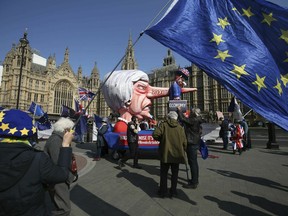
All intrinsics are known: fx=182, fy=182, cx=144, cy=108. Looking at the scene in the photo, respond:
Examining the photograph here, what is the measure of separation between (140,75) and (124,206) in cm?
560

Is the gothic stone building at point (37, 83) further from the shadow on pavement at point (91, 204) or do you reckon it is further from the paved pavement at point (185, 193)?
the shadow on pavement at point (91, 204)

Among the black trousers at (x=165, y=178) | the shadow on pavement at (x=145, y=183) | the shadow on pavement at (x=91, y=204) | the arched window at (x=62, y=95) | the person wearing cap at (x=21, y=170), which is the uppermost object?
the arched window at (x=62, y=95)

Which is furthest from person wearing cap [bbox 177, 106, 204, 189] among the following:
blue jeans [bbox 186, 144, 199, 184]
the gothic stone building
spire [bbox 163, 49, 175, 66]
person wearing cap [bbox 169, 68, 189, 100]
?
spire [bbox 163, 49, 175, 66]

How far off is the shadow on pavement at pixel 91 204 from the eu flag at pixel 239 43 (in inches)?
109

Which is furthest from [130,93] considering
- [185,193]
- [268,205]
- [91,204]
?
[268,205]

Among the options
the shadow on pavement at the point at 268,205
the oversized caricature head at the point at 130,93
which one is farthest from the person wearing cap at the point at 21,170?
the oversized caricature head at the point at 130,93

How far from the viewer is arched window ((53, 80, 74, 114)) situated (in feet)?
182

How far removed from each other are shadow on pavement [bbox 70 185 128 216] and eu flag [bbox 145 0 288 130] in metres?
2.78

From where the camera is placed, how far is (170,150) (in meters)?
3.60

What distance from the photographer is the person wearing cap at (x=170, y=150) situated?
3.59 metres

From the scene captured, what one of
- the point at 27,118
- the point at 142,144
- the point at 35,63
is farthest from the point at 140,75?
the point at 35,63

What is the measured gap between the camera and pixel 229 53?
3.07m

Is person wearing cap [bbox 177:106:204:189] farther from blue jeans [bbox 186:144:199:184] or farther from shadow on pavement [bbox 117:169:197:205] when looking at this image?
shadow on pavement [bbox 117:169:197:205]

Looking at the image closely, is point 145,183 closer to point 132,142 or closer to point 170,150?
point 170,150
